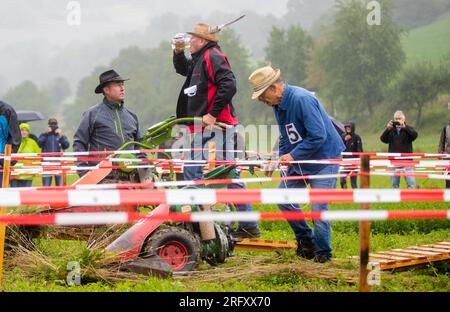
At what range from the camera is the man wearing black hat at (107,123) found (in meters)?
9.05

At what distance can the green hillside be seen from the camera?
78.0m

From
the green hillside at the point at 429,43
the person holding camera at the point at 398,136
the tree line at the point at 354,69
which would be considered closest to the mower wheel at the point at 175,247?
the person holding camera at the point at 398,136

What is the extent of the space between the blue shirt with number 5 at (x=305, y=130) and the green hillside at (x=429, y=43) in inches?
2695

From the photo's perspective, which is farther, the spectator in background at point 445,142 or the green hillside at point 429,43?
the green hillside at point 429,43

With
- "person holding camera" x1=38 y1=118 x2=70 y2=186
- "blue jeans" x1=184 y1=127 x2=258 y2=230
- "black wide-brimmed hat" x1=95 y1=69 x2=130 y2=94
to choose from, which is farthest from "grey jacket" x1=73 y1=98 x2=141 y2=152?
"person holding camera" x1=38 y1=118 x2=70 y2=186

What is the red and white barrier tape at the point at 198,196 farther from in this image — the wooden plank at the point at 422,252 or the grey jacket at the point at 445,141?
the grey jacket at the point at 445,141

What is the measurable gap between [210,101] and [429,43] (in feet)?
267

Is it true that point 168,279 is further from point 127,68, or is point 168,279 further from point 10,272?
point 127,68

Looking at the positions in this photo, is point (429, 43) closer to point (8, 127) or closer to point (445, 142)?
point (445, 142)

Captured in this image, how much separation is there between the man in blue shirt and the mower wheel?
105 centimetres

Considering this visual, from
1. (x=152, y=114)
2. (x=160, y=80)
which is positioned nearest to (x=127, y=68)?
(x=160, y=80)

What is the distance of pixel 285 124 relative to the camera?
7.32 m

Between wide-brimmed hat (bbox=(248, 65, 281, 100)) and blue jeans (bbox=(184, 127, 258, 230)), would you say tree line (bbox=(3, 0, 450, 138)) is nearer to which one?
blue jeans (bbox=(184, 127, 258, 230))
